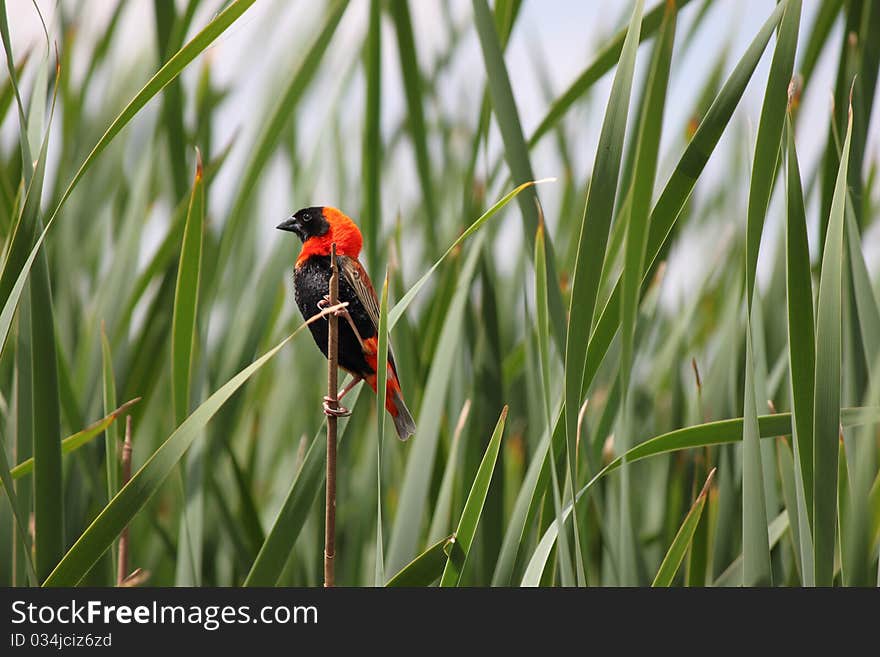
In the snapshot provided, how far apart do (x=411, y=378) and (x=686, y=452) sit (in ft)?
1.81

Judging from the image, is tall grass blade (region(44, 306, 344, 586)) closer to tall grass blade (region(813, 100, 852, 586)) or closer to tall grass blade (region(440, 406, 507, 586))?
tall grass blade (region(440, 406, 507, 586))

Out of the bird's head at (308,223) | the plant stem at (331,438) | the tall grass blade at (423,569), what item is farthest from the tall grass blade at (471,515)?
the bird's head at (308,223)

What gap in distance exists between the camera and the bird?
2.23 feet

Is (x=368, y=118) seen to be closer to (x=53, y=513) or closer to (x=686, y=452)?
(x=53, y=513)

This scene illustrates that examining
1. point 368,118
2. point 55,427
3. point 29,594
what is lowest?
point 29,594

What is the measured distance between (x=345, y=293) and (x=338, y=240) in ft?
0.16

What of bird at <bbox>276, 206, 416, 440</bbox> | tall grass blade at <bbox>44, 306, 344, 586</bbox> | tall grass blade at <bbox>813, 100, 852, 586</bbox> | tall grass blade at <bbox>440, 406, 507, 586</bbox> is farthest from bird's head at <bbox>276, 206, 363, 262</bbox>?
tall grass blade at <bbox>813, 100, 852, 586</bbox>

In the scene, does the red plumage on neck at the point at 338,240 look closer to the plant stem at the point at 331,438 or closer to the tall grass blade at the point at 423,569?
the plant stem at the point at 331,438

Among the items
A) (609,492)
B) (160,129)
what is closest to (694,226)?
(609,492)

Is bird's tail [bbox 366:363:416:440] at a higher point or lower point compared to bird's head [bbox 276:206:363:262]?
lower

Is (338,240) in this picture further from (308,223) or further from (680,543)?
(680,543)

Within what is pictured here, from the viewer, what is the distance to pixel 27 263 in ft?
2.00

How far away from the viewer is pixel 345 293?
70cm

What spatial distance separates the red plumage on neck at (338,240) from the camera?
0.70 meters
